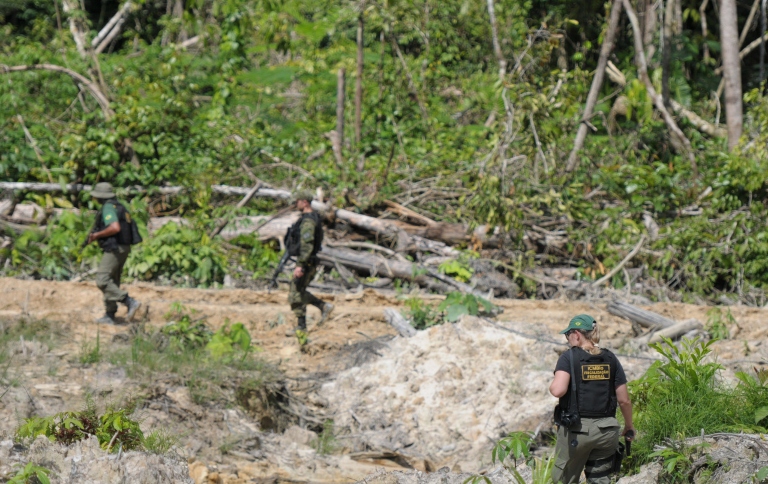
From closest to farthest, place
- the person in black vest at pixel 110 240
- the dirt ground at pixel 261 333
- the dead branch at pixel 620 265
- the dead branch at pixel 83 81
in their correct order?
1. the dirt ground at pixel 261 333
2. the person in black vest at pixel 110 240
3. the dead branch at pixel 620 265
4. the dead branch at pixel 83 81

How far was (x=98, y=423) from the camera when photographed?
16.9 feet

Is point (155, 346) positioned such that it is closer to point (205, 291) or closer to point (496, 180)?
point (205, 291)

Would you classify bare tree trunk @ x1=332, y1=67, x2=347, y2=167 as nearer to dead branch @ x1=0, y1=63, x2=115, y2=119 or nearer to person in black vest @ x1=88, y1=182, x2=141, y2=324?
dead branch @ x1=0, y1=63, x2=115, y2=119

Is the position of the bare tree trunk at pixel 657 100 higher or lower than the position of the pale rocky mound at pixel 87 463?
higher

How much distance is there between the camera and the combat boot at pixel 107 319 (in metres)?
8.98

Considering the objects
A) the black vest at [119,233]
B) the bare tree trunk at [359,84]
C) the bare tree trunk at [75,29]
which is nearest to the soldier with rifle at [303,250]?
the black vest at [119,233]

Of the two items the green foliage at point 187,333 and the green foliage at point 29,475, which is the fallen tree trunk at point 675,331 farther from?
the green foliage at point 29,475

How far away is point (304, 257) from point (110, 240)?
2.03 metres

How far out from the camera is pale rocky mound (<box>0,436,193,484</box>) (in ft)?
15.1

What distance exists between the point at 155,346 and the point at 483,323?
3.19 metres

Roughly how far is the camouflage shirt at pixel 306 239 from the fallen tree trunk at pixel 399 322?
123 cm

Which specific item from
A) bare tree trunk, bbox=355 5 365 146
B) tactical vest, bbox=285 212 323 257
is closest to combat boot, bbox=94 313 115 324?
tactical vest, bbox=285 212 323 257

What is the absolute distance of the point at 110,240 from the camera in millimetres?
Answer: 8773

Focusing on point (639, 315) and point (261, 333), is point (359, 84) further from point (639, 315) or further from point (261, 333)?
point (639, 315)
